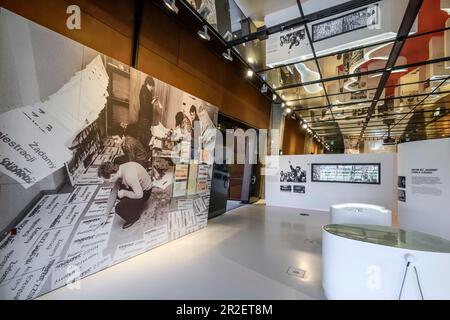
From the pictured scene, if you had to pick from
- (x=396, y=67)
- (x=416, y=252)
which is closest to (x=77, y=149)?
(x=416, y=252)

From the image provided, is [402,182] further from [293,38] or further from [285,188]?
[293,38]

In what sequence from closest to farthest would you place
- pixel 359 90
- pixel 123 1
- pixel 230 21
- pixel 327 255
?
pixel 327 255, pixel 123 1, pixel 230 21, pixel 359 90

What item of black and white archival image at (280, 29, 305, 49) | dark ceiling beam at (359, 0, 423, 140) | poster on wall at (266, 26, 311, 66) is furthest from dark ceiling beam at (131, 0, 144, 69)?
dark ceiling beam at (359, 0, 423, 140)

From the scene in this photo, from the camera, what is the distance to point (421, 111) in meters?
8.05

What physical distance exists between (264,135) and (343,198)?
364 centimetres

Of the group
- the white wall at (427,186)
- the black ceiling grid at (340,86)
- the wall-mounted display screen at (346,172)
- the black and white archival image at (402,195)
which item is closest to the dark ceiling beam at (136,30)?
the black ceiling grid at (340,86)

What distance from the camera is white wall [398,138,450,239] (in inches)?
154

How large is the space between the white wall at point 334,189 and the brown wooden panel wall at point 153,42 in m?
3.06

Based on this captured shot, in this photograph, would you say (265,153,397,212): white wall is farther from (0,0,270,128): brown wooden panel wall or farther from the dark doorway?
(0,0,270,128): brown wooden panel wall

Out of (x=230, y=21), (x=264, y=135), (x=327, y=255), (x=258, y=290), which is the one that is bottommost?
(x=258, y=290)

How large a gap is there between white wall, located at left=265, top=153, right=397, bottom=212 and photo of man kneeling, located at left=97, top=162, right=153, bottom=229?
5.73m

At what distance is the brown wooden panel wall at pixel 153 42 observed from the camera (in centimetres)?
246

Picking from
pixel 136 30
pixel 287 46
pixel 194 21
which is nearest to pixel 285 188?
pixel 287 46

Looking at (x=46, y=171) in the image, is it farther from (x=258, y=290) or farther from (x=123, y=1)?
(x=123, y=1)
